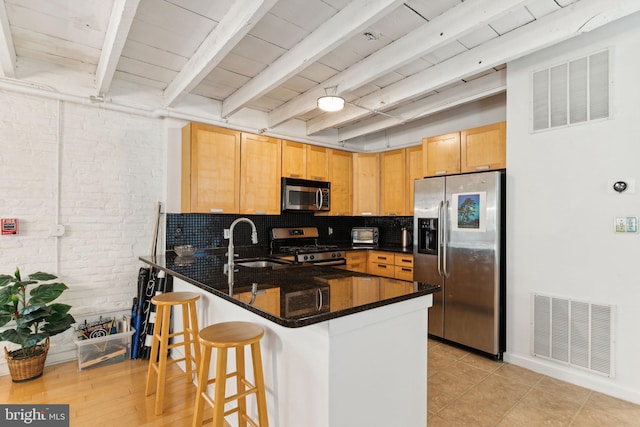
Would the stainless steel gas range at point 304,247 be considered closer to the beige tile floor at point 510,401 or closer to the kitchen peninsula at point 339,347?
the beige tile floor at point 510,401

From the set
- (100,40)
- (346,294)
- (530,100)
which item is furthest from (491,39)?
(100,40)

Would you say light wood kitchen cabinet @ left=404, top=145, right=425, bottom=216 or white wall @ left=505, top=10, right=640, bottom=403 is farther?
light wood kitchen cabinet @ left=404, top=145, right=425, bottom=216

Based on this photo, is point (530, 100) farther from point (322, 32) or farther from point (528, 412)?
point (528, 412)

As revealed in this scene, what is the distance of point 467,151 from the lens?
139 inches

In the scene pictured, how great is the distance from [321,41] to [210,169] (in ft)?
6.27

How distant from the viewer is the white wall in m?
2.38

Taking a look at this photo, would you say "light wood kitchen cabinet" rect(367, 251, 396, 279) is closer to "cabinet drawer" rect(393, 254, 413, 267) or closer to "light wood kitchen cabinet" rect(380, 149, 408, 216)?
"cabinet drawer" rect(393, 254, 413, 267)

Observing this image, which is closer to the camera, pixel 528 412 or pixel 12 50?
pixel 528 412

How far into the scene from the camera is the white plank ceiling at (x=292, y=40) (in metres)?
2.14

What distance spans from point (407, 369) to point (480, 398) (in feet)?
3.66

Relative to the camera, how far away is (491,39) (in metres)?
2.62

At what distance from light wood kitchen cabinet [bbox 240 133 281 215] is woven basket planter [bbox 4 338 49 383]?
7.25 feet

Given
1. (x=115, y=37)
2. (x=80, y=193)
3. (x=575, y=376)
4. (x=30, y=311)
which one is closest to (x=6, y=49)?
(x=115, y=37)

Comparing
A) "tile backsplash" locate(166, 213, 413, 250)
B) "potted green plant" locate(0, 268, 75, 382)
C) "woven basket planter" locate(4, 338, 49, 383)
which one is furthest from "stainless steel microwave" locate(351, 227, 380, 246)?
"woven basket planter" locate(4, 338, 49, 383)
